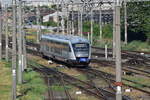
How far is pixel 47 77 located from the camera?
35.2 meters

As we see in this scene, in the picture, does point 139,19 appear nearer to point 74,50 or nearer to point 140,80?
point 74,50

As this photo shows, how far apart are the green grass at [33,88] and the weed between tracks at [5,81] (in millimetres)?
763

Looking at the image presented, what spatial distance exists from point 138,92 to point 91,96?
9.25 ft

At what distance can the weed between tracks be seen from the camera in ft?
86.8

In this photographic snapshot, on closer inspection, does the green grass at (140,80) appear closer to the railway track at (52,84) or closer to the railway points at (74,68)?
the railway points at (74,68)

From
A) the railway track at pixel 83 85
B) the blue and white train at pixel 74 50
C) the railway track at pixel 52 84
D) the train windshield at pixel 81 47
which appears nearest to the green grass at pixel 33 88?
the railway track at pixel 52 84

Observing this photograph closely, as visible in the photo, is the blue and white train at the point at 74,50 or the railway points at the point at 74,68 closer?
the railway points at the point at 74,68

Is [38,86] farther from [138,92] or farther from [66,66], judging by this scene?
[66,66]

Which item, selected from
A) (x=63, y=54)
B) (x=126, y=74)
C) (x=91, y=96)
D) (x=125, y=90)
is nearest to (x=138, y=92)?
(x=125, y=90)

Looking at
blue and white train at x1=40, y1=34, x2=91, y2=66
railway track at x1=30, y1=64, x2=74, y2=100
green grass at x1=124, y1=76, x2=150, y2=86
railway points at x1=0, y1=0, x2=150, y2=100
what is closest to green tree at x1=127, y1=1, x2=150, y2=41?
railway points at x1=0, y1=0, x2=150, y2=100

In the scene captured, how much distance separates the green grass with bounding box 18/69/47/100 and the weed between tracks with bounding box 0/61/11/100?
0.76 m

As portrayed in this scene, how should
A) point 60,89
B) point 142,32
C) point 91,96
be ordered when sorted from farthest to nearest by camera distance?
1. point 142,32
2. point 60,89
3. point 91,96

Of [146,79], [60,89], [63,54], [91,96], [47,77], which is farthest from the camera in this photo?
[63,54]

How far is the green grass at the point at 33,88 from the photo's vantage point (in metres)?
25.4
